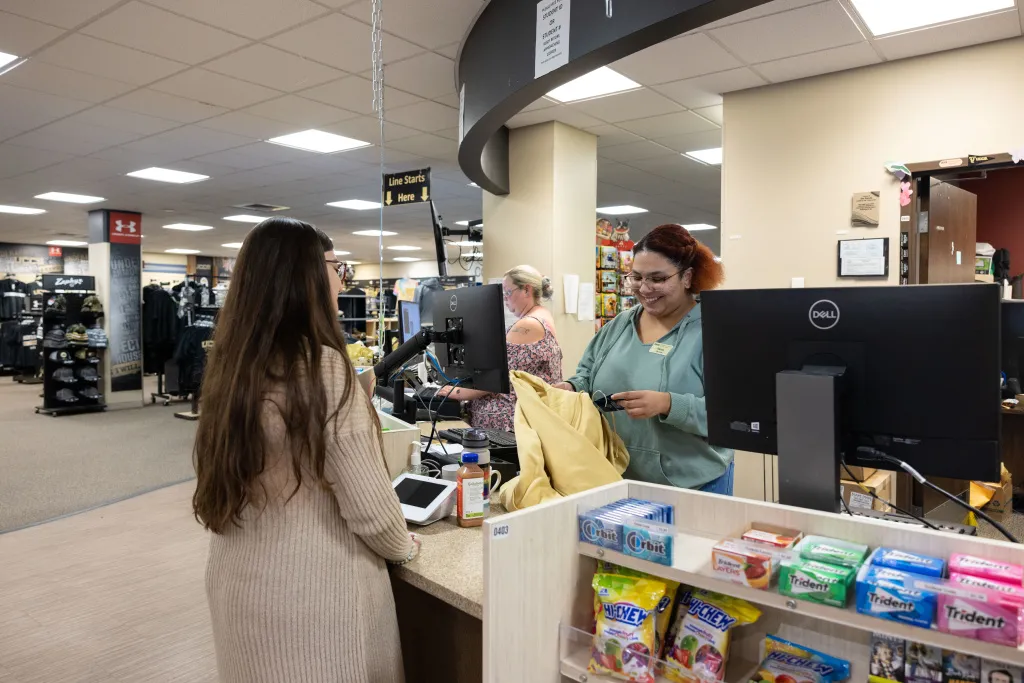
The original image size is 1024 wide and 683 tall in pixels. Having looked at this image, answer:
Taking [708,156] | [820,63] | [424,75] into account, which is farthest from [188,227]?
[820,63]

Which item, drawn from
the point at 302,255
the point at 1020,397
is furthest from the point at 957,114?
the point at 302,255

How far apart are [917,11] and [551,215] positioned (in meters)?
2.72

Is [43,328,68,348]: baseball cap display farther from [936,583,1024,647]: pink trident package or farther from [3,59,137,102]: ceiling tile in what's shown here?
[936,583,1024,647]: pink trident package

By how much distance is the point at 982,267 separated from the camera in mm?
A: 5340

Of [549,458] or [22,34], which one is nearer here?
[549,458]

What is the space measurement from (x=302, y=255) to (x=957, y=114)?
3.88 meters

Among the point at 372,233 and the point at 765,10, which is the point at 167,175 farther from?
the point at 765,10

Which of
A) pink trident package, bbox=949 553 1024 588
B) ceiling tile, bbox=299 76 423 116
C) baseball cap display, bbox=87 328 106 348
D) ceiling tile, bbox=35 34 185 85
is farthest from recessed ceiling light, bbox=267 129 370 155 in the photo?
pink trident package, bbox=949 553 1024 588

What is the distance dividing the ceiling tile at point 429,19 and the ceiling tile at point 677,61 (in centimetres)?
104

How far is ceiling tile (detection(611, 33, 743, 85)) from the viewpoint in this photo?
12.3ft

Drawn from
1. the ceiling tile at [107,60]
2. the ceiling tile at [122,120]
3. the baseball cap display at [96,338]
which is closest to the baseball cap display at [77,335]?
the baseball cap display at [96,338]

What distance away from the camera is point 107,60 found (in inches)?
162

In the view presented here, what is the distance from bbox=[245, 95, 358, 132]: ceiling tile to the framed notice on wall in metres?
3.66

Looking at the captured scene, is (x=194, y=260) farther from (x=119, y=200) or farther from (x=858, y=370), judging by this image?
(x=858, y=370)
